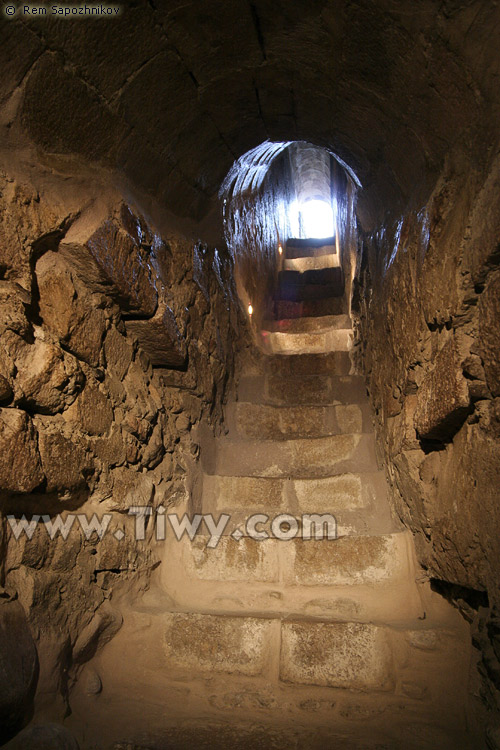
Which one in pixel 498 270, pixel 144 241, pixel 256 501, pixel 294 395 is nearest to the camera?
pixel 498 270

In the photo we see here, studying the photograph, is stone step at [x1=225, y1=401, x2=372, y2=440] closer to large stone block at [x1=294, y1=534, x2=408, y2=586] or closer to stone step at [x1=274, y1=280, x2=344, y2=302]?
large stone block at [x1=294, y1=534, x2=408, y2=586]

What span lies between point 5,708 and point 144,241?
4.91ft

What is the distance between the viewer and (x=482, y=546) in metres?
1.21

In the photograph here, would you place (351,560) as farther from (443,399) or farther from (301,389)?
(301,389)

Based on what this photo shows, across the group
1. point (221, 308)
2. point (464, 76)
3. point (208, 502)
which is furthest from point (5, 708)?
point (221, 308)

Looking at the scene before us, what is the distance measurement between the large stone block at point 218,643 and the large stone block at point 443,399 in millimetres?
851

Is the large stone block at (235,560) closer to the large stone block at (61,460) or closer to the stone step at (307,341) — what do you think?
the large stone block at (61,460)

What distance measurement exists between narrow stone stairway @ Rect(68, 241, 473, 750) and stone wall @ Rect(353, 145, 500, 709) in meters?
0.15

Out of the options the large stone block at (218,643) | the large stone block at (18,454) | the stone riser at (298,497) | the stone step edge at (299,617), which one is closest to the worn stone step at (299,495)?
the stone riser at (298,497)

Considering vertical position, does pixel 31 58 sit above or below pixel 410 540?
above

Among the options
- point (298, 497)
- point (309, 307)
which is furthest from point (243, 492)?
point (309, 307)

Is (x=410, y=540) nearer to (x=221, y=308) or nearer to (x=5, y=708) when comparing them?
(x=5, y=708)

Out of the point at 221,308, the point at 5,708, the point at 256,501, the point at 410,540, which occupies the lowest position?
the point at 5,708

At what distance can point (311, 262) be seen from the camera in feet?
21.1
